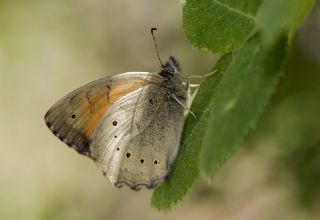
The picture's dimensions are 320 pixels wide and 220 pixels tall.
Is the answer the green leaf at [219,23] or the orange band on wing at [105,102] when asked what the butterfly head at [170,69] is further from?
the green leaf at [219,23]

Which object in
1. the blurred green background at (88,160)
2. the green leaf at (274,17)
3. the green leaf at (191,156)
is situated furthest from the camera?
the blurred green background at (88,160)

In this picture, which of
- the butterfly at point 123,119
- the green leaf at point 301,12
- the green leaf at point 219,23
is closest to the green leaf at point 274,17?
the green leaf at point 301,12

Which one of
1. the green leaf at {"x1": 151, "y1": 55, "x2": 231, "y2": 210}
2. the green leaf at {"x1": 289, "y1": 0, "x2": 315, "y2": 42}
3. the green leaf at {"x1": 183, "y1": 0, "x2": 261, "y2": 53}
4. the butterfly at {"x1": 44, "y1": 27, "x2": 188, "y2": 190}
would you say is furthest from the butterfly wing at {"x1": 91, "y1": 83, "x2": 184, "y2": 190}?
the green leaf at {"x1": 289, "y1": 0, "x2": 315, "y2": 42}

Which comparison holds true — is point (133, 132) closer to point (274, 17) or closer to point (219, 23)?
point (219, 23)

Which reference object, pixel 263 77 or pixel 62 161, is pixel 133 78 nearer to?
pixel 263 77

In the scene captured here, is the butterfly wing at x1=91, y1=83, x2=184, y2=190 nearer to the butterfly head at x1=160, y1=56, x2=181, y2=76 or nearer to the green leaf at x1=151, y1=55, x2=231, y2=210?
the butterfly head at x1=160, y1=56, x2=181, y2=76

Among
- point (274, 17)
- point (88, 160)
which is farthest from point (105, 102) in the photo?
point (88, 160)

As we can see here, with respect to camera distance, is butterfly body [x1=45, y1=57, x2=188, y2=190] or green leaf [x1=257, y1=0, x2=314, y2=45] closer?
green leaf [x1=257, y1=0, x2=314, y2=45]
